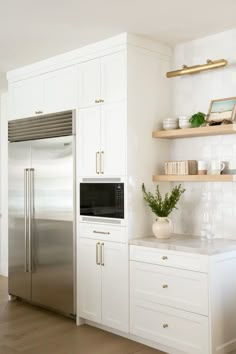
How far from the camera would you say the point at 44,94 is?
4617 mm

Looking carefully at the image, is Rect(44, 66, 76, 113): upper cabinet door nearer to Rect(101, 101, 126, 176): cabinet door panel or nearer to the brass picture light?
Rect(101, 101, 126, 176): cabinet door panel

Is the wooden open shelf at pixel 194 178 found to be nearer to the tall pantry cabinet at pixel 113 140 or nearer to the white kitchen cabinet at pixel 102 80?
the tall pantry cabinet at pixel 113 140

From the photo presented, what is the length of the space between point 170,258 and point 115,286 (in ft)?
2.23

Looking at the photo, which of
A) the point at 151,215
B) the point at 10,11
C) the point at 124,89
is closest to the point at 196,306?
the point at 151,215

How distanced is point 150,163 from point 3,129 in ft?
9.99

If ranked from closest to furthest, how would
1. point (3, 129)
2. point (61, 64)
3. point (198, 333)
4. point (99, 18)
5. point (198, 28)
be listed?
point (198, 333), point (99, 18), point (198, 28), point (61, 64), point (3, 129)

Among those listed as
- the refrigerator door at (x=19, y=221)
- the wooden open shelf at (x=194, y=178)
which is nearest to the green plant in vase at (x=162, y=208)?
the wooden open shelf at (x=194, y=178)

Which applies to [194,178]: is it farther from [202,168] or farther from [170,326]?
[170,326]

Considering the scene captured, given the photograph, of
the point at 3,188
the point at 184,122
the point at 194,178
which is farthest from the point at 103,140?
the point at 3,188

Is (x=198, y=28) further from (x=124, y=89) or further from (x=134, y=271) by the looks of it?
(x=134, y=271)

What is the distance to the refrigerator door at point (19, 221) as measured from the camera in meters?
4.79

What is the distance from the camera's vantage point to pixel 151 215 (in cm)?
402

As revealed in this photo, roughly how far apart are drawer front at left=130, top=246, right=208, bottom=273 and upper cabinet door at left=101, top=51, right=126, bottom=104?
1320 millimetres

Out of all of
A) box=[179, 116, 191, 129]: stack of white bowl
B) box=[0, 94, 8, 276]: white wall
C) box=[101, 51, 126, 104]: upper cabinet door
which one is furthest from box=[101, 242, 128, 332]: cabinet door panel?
box=[0, 94, 8, 276]: white wall
